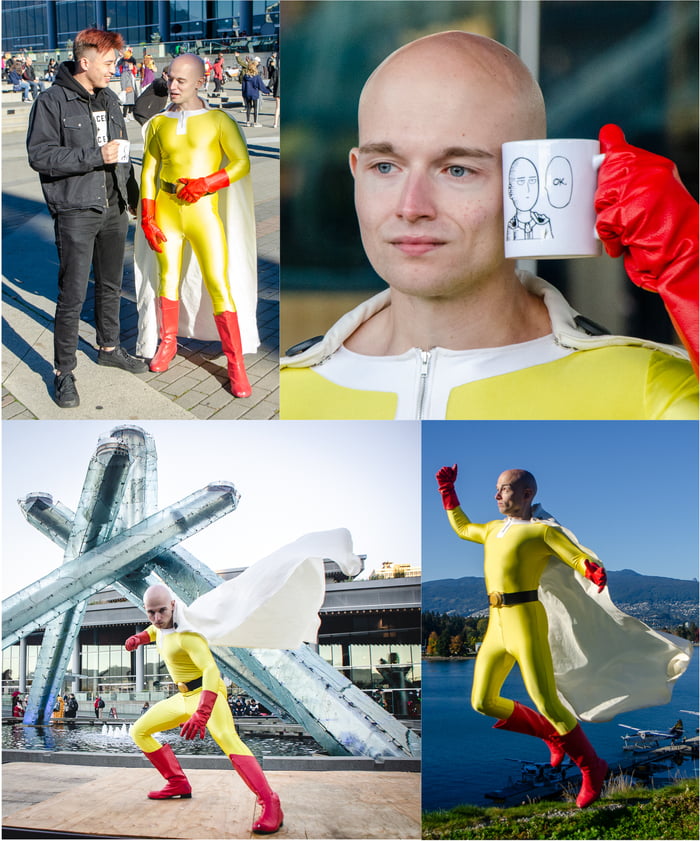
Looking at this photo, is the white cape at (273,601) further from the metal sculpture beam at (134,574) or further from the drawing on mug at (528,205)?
the drawing on mug at (528,205)

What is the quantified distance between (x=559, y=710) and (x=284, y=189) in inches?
91.9

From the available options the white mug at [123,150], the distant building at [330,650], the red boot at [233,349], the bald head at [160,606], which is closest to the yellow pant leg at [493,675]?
the distant building at [330,650]

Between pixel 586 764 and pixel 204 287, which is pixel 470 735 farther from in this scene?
pixel 204 287

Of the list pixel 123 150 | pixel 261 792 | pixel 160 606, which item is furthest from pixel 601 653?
pixel 123 150

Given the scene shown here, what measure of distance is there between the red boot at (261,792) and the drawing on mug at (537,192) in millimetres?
2326

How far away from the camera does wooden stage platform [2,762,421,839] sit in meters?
3.71

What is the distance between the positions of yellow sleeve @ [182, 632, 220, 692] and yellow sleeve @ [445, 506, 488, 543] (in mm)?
1132

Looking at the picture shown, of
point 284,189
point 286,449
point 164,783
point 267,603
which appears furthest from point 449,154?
point 164,783

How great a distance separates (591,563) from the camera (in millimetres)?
3652

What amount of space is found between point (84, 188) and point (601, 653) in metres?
2.80

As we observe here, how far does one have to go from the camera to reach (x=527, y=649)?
12.2 feet

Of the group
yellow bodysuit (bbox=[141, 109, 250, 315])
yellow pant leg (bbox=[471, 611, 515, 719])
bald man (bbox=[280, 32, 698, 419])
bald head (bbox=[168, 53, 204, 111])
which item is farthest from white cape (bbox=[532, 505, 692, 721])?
bald head (bbox=[168, 53, 204, 111])

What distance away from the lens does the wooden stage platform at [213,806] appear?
12.2 feet

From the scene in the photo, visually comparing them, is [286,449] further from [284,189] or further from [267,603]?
[284,189]
